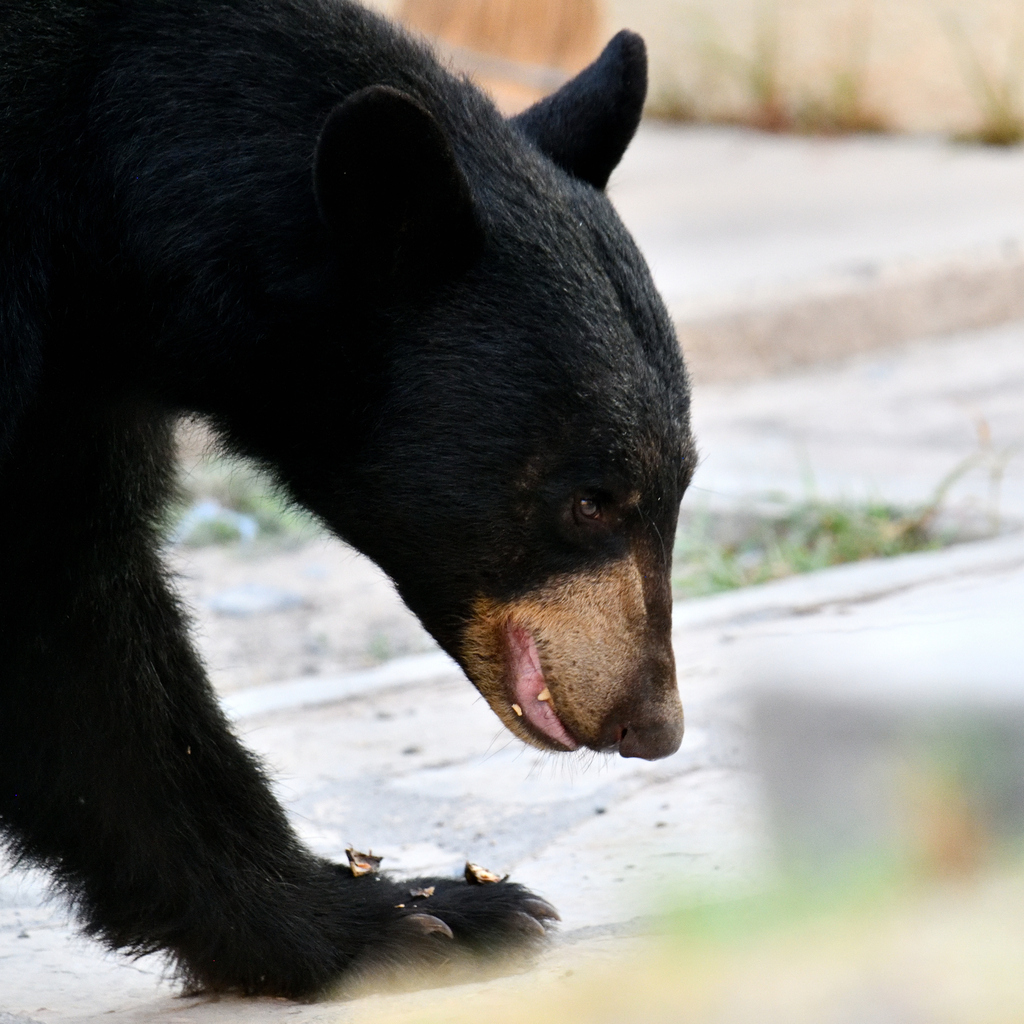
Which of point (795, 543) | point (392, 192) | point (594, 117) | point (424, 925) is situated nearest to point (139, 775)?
point (424, 925)

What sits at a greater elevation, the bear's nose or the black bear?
the black bear

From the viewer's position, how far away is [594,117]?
296 centimetres

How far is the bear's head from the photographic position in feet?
8.37

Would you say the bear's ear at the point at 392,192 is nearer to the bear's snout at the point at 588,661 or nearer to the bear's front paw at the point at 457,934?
the bear's snout at the point at 588,661

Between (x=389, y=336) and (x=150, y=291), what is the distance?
0.37 m

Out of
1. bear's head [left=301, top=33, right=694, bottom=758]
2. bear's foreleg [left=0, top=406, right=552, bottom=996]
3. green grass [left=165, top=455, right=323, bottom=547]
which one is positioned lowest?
green grass [left=165, top=455, right=323, bottom=547]

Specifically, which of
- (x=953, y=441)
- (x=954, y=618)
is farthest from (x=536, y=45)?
(x=954, y=618)

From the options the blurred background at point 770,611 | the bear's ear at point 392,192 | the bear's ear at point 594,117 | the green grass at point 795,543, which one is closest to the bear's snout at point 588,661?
the blurred background at point 770,611

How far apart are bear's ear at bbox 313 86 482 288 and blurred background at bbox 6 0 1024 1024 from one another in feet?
1.62

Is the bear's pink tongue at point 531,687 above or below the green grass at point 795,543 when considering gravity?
above

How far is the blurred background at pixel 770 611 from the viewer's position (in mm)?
1317

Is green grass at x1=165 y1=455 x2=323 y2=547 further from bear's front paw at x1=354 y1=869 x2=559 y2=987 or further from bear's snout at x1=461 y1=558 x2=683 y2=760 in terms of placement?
bear's snout at x1=461 y1=558 x2=683 y2=760

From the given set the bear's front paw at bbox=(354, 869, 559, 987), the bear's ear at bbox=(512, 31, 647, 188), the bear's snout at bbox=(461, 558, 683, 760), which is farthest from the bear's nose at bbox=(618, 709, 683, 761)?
the bear's ear at bbox=(512, 31, 647, 188)

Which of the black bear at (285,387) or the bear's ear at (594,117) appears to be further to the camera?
the bear's ear at (594,117)
